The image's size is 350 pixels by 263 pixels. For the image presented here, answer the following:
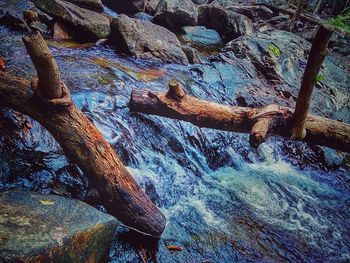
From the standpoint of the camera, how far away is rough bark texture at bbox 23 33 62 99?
2.71 metres

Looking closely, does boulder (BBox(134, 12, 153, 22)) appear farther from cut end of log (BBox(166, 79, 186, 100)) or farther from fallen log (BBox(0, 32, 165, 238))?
fallen log (BBox(0, 32, 165, 238))

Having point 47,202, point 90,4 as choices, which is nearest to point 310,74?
point 47,202

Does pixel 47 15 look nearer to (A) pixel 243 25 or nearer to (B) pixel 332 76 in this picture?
(A) pixel 243 25

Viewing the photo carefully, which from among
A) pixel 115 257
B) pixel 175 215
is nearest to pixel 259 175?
pixel 175 215

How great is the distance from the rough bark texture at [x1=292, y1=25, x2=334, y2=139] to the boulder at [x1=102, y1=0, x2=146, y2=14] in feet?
33.9

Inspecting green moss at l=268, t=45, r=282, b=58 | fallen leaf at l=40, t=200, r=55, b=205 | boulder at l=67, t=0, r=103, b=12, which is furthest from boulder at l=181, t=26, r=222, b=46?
fallen leaf at l=40, t=200, r=55, b=205

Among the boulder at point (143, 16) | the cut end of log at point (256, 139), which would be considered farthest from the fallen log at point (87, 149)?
the boulder at point (143, 16)

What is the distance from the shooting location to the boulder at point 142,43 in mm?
7785

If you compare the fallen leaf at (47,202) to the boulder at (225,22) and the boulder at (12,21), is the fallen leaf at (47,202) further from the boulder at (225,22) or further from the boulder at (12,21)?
the boulder at (225,22)

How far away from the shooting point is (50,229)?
8.11 ft

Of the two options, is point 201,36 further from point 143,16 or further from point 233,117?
point 233,117

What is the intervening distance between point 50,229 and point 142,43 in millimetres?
6304

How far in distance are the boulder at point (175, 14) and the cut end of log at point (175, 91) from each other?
803 cm

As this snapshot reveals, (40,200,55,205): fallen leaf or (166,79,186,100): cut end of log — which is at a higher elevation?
(166,79,186,100): cut end of log
